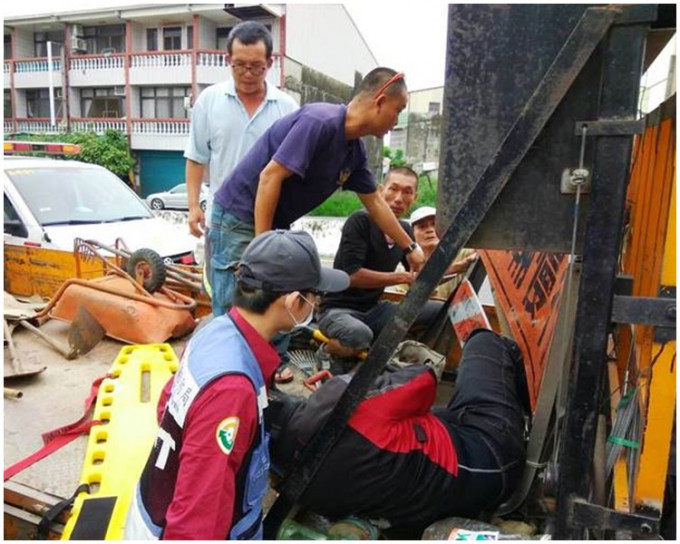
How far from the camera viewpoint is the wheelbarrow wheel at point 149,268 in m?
4.24

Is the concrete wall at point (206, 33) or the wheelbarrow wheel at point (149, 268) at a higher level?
the concrete wall at point (206, 33)

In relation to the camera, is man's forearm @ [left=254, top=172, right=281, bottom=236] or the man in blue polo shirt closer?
man's forearm @ [left=254, top=172, right=281, bottom=236]

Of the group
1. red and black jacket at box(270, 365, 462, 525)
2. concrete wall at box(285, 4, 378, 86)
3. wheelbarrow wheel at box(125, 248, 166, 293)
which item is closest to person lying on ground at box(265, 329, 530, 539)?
red and black jacket at box(270, 365, 462, 525)

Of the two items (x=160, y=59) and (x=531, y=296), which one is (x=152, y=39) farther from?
(x=531, y=296)

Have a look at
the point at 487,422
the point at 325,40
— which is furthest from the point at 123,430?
the point at 325,40

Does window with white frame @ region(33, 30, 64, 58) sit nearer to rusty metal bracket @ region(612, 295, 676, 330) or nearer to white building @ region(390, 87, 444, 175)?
white building @ region(390, 87, 444, 175)

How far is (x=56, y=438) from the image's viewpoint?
2.60 meters

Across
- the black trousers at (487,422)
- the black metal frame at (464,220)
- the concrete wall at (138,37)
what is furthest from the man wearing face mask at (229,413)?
A: the concrete wall at (138,37)

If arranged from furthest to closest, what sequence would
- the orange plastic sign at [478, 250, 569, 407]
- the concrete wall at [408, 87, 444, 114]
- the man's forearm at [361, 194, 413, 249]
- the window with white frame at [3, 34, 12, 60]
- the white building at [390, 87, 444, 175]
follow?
1. the window with white frame at [3, 34, 12, 60]
2. the concrete wall at [408, 87, 444, 114]
3. the white building at [390, 87, 444, 175]
4. the man's forearm at [361, 194, 413, 249]
5. the orange plastic sign at [478, 250, 569, 407]

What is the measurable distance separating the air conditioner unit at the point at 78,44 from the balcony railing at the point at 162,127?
185 inches

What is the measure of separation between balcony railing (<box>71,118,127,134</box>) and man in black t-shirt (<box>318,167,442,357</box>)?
24998mm

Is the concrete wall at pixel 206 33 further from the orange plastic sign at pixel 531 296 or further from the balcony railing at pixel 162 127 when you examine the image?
the orange plastic sign at pixel 531 296

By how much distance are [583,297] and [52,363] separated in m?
3.21

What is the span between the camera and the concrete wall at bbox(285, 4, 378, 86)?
22766 millimetres
